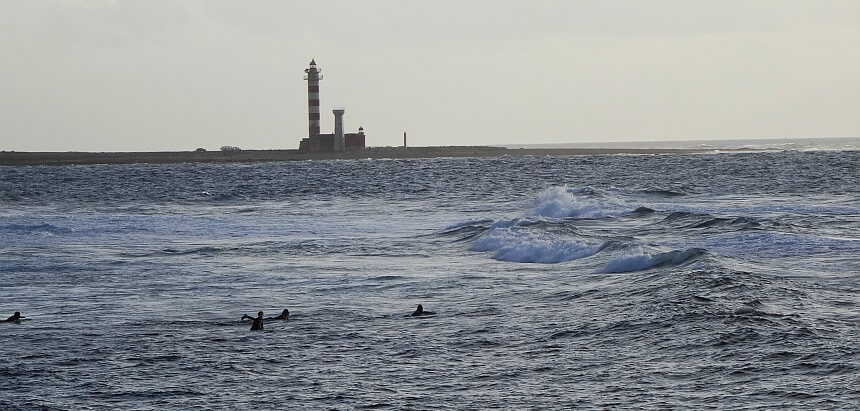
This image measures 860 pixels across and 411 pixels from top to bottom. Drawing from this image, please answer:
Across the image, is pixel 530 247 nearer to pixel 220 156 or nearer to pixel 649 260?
pixel 649 260

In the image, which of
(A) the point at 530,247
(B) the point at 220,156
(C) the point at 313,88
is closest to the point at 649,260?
(A) the point at 530,247

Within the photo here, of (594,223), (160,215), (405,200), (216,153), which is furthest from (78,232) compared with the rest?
(216,153)

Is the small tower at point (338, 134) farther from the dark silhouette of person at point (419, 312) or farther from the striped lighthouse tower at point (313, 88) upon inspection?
the dark silhouette of person at point (419, 312)

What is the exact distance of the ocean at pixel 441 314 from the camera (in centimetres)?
1084

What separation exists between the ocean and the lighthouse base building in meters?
67.5

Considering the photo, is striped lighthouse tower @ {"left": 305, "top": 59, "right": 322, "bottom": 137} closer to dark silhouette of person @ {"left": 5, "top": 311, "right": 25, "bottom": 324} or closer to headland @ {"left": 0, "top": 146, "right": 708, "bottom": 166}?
headland @ {"left": 0, "top": 146, "right": 708, "bottom": 166}

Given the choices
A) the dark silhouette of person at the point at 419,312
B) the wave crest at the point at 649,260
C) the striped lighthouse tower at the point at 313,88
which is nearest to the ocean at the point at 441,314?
the wave crest at the point at 649,260

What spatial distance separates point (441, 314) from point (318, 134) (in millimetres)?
94353

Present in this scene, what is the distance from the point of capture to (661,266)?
1905 cm

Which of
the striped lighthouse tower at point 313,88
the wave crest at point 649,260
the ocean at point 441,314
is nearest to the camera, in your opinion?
the ocean at point 441,314

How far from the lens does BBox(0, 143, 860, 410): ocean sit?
10.8 m

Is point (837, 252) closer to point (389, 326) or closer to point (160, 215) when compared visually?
point (389, 326)

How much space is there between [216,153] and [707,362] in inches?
4461

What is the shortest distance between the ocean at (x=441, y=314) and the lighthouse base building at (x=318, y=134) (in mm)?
67514
